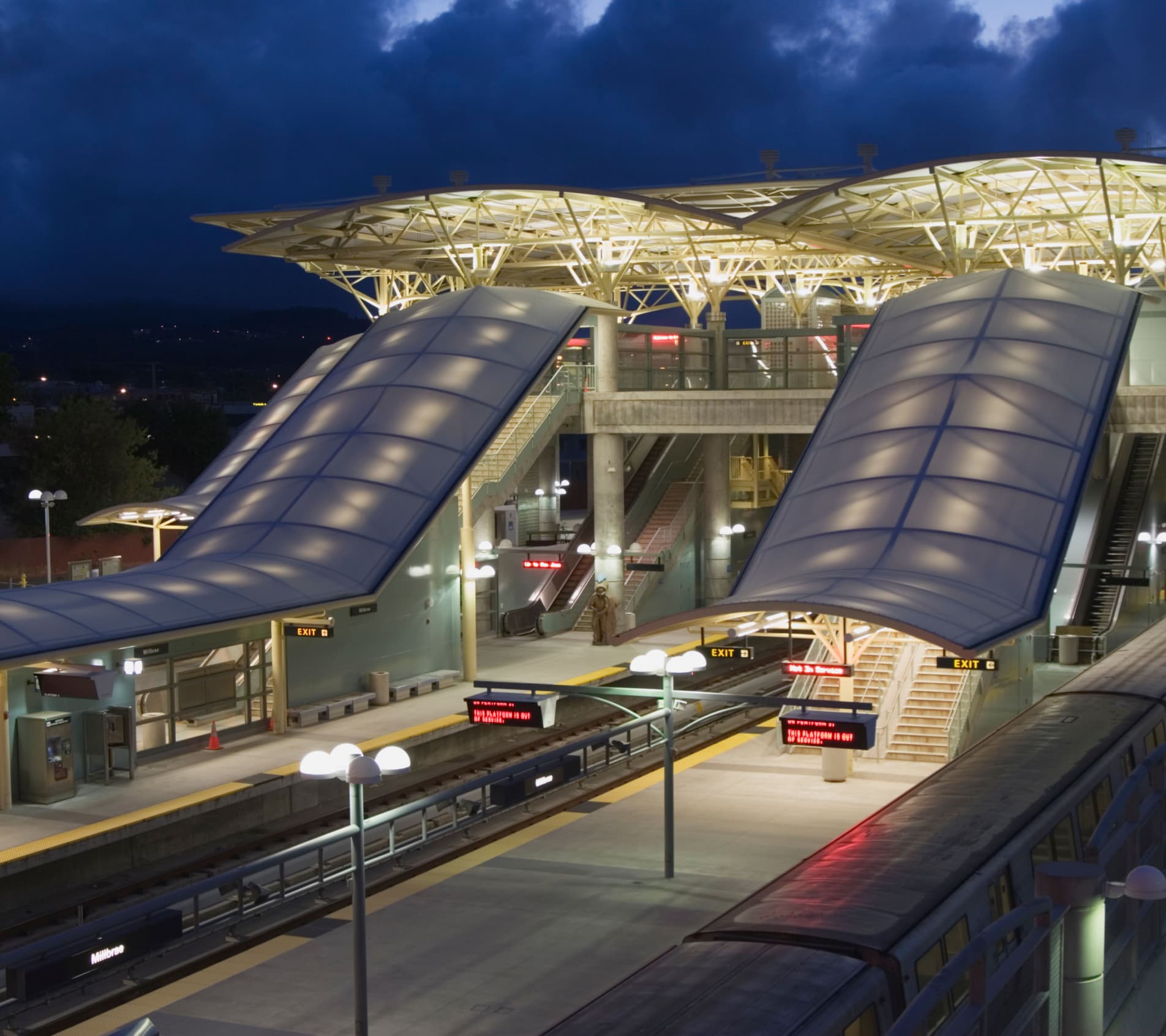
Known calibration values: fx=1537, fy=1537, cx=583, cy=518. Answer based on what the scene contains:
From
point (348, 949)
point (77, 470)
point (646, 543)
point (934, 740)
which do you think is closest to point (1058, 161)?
point (934, 740)

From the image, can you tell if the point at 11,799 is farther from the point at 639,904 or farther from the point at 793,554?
the point at 793,554

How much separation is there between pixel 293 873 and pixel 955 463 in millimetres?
12358

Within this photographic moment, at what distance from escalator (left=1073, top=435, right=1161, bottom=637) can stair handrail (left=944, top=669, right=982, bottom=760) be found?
23.9ft

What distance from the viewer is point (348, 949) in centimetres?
1722

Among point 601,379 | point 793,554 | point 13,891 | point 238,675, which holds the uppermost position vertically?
point 601,379

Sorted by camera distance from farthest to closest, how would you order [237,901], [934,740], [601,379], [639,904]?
[601,379]
[934,740]
[639,904]
[237,901]

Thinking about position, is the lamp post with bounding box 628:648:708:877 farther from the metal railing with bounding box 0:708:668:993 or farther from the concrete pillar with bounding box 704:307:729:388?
the concrete pillar with bounding box 704:307:729:388

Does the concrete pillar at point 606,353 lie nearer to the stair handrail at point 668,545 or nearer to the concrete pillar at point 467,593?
the stair handrail at point 668,545

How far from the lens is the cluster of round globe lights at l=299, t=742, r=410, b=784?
1328 cm

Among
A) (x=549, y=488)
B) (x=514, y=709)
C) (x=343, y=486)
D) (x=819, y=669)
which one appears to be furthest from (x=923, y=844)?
(x=549, y=488)

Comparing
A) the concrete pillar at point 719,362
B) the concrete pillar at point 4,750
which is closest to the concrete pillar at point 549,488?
the concrete pillar at point 719,362

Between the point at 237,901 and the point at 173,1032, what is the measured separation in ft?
5.93

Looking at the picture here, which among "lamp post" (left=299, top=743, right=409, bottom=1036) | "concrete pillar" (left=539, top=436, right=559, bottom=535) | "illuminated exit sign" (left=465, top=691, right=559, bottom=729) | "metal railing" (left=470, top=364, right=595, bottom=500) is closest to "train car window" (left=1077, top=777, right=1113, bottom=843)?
"illuminated exit sign" (left=465, top=691, right=559, bottom=729)

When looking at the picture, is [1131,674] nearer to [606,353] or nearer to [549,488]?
[606,353]
